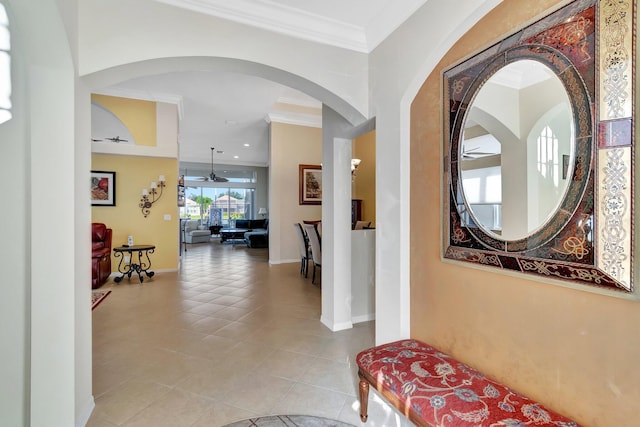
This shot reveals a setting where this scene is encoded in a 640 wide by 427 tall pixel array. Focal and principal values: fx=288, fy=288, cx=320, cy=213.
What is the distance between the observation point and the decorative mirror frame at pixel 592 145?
39.6 inches

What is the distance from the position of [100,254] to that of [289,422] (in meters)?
4.62

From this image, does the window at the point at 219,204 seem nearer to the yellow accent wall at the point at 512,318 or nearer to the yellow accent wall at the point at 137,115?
the yellow accent wall at the point at 137,115

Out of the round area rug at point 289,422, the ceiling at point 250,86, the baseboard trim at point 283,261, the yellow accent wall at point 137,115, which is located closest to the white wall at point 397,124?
the ceiling at point 250,86

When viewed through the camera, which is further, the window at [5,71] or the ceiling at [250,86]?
the ceiling at [250,86]

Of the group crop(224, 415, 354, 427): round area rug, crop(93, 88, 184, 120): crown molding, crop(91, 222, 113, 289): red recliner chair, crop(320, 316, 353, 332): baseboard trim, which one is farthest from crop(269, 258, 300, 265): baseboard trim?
crop(224, 415, 354, 427): round area rug

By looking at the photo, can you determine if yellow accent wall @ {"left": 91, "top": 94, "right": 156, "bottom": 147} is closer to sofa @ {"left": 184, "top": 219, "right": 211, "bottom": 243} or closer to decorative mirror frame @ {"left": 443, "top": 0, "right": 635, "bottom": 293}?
sofa @ {"left": 184, "top": 219, "right": 211, "bottom": 243}

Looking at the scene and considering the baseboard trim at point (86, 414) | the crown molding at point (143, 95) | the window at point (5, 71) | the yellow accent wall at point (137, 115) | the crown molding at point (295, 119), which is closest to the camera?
the window at point (5, 71)

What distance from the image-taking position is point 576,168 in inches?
44.5

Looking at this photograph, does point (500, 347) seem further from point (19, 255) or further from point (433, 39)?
point (19, 255)

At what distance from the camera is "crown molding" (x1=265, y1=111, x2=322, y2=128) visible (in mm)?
6770

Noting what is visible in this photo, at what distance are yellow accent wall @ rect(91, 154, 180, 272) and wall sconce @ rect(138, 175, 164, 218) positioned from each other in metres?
0.06

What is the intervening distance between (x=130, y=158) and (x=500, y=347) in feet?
21.7

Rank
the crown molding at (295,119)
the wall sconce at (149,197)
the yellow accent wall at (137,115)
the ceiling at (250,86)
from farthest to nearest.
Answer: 1. the crown molding at (295,119)
2. the wall sconce at (149,197)
3. the yellow accent wall at (137,115)
4. the ceiling at (250,86)

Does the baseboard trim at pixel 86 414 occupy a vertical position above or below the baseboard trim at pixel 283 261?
below
